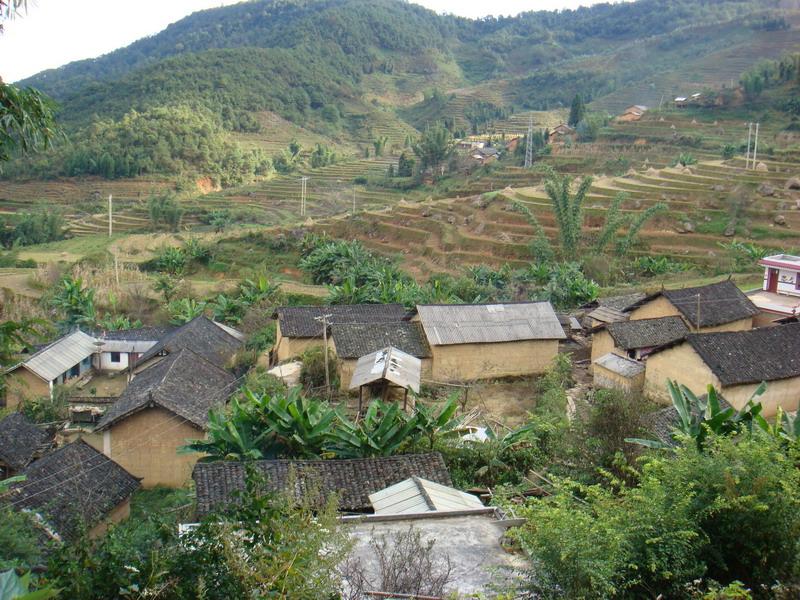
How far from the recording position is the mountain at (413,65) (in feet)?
299

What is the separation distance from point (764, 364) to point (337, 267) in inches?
961

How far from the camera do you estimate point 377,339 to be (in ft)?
61.1

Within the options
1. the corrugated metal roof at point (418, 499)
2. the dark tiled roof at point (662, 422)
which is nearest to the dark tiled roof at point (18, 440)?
the corrugated metal roof at point (418, 499)

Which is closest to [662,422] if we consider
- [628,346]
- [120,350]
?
[628,346]

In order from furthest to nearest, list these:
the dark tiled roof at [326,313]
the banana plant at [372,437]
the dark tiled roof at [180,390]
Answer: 1. the dark tiled roof at [326,313]
2. the dark tiled roof at [180,390]
3. the banana plant at [372,437]

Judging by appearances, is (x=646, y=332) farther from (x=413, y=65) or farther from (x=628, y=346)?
(x=413, y=65)

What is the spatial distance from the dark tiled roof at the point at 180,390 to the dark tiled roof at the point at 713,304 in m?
11.6

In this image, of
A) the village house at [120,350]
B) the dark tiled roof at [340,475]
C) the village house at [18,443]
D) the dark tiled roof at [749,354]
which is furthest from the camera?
the village house at [120,350]

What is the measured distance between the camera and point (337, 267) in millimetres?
37250

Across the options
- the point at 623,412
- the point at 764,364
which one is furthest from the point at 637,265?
the point at 623,412

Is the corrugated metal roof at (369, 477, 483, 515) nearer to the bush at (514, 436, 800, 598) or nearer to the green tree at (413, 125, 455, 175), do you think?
the bush at (514, 436, 800, 598)

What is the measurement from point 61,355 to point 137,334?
3160 mm

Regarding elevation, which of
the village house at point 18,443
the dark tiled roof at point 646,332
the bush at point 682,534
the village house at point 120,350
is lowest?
the village house at point 120,350

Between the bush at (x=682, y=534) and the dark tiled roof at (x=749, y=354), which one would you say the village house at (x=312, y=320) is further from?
the bush at (x=682, y=534)
